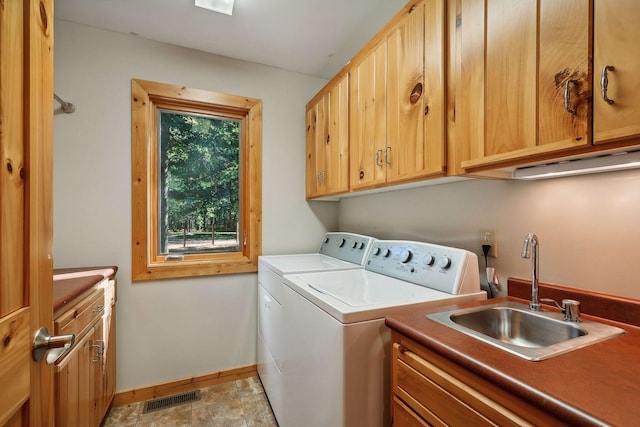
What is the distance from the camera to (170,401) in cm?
204

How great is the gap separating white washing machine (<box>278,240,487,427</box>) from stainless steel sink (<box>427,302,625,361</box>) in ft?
0.35

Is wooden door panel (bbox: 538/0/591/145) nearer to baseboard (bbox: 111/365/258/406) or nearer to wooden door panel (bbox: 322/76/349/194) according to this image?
wooden door panel (bbox: 322/76/349/194)

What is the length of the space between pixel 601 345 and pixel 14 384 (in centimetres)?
135

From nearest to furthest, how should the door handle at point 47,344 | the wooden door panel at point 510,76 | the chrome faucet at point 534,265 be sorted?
1. the door handle at point 47,344
2. the wooden door panel at point 510,76
3. the chrome faucet at point 534,265

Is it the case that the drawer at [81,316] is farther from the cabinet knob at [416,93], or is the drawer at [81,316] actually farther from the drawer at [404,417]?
the cabinet knob at [416,93]

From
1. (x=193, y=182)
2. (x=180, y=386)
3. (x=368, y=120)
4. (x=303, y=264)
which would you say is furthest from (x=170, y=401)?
(x=368, y=120)

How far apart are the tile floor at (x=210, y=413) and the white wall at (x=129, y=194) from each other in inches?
7.2

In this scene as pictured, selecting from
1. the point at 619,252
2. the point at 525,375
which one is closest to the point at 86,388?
the point at 525,375

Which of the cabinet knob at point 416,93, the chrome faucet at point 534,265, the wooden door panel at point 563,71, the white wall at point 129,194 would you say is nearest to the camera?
the wooden door panel at point 563,71

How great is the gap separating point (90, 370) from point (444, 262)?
6.07ft

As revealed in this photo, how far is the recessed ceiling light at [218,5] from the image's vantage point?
173cm

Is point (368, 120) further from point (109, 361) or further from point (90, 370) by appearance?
point (109, 361)

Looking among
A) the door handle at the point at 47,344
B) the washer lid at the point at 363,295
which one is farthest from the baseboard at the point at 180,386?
the door handle at the point at 47,344

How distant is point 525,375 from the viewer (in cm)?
63
